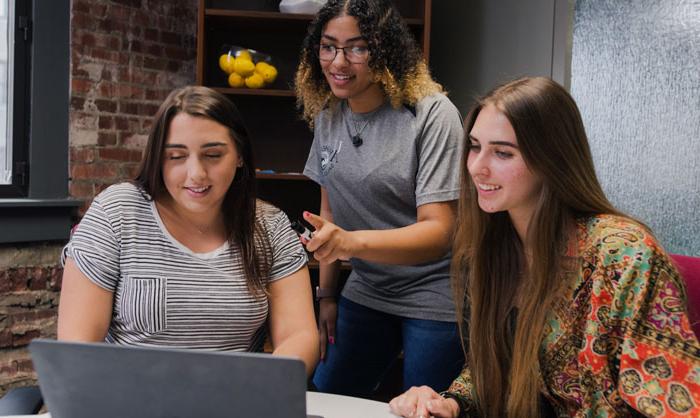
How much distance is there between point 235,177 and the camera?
168cm

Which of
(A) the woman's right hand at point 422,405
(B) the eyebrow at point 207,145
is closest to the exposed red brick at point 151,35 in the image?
(B) the eyebrow at point 207,145

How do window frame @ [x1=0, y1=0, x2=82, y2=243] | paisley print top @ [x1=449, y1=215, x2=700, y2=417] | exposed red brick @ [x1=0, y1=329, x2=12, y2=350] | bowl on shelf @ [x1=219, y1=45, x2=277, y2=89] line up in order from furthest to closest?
1. bowl on shelf @ [x1=219, y1=45, x2=277, y2=89]
2. window frame @ [x1=0, y1=0, x2=82, y2=243]
3. exposed red brick @ [x1=0, y1=329, x2=12, y2=350]
4. paisley print top @ [x1=449, y1=215, x2=700, y2=417]

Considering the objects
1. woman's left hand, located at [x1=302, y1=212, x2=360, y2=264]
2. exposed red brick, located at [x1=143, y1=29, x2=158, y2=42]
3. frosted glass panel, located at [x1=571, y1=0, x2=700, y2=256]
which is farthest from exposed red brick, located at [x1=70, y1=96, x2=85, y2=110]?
frosted glass panel, located at [x1=571, y1=0, x2=700, y2=256]

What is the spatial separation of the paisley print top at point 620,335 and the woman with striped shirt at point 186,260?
0.55 m

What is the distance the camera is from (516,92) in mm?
1310

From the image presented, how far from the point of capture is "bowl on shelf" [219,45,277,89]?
3021 mm

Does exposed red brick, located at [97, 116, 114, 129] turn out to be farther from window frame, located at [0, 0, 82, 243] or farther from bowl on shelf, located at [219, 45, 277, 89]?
bowl on shelf, located at [219, 45, 277, 89]

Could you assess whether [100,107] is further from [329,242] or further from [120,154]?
[329,242]

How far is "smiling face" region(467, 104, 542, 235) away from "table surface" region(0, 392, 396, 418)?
0.43 m

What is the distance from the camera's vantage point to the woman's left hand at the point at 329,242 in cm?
153

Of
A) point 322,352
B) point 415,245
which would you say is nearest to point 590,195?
point 415,245

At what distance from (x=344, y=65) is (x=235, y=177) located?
40 centimetres

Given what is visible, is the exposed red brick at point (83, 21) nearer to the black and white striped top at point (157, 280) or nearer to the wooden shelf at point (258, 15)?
the wooden shelf at point (258, 15)

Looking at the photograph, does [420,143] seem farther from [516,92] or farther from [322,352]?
[322,352]
